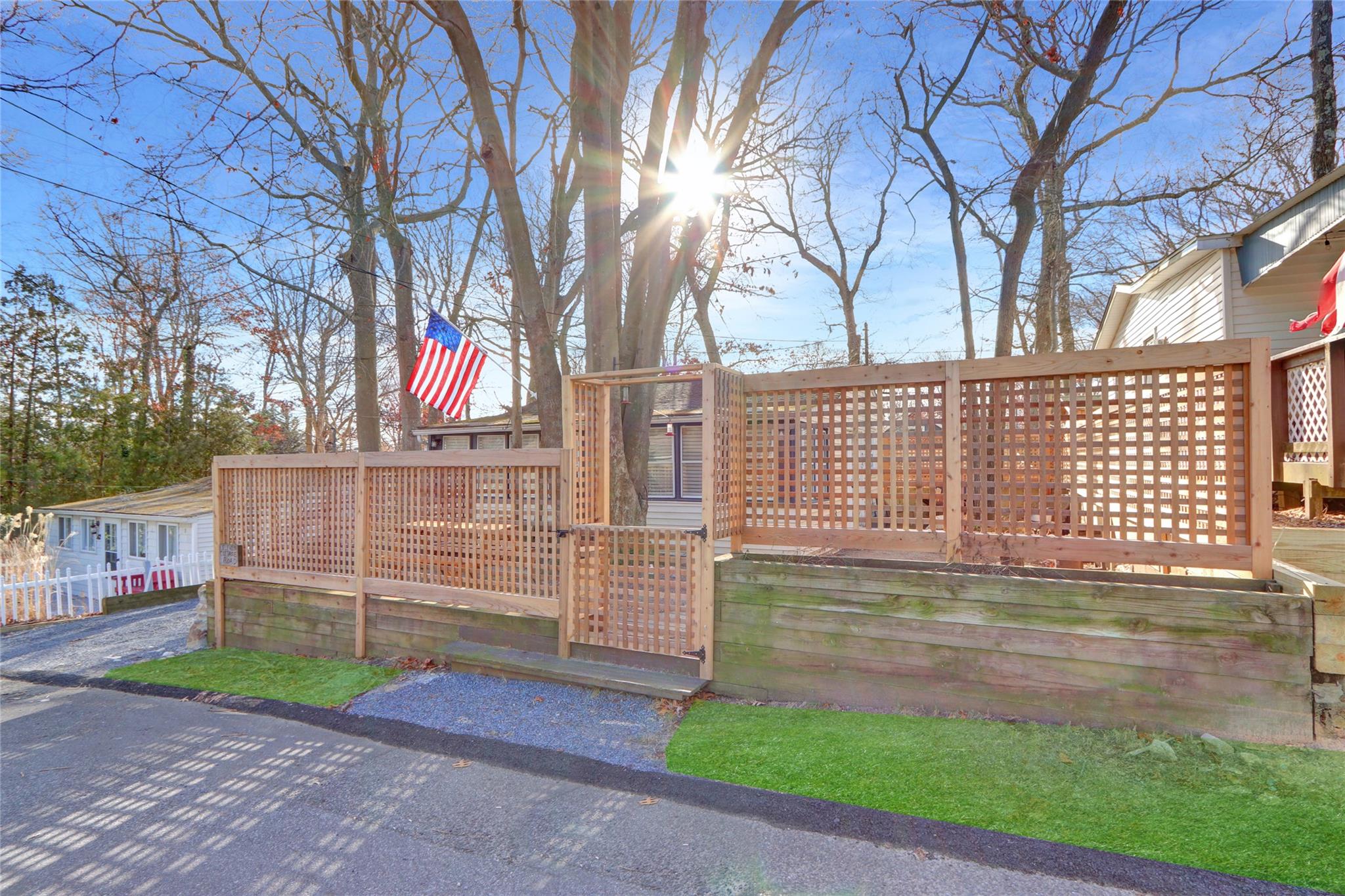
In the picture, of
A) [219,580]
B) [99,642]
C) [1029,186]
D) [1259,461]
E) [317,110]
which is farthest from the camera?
[1029,186]

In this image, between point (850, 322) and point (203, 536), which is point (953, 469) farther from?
point (850, 322)

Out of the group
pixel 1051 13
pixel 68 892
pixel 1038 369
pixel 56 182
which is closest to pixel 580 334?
pixel 56 182

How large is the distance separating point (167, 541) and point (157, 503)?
1153 millimetres

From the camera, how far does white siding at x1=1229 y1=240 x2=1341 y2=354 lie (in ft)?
25.0

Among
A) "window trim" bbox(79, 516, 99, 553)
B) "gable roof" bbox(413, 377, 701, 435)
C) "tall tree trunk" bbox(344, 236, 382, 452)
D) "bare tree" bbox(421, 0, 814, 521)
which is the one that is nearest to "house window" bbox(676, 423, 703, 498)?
"gable roof" bbox(413, 377, 701, 435)

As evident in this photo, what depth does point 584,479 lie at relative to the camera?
4.74 meters

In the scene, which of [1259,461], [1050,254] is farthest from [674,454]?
[1259,461]

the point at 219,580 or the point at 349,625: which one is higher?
the point at 219,580

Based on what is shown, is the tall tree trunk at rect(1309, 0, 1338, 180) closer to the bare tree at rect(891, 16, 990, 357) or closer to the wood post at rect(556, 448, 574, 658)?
the bare tree at rect(891, 16, 990, 357)

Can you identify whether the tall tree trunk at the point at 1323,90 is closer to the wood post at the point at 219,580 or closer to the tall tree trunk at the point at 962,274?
the tall tree trunk at the point at 962,274

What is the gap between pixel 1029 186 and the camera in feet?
31.2

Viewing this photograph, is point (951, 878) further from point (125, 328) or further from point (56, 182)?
point (125, 328)

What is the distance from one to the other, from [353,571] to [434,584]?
898 mm

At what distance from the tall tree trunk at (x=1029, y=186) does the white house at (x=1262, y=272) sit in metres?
1.88
